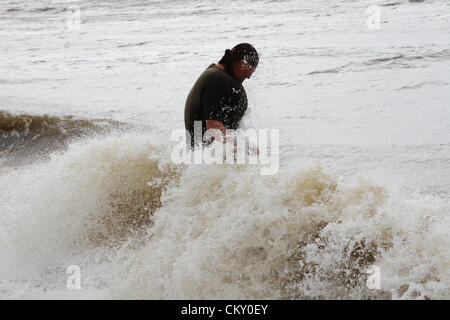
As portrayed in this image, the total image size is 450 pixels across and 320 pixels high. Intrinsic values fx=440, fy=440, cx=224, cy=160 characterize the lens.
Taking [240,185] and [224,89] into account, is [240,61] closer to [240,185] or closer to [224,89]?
[224,89]

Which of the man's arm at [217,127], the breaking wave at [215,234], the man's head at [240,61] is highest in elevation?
the man's head at [240,61]

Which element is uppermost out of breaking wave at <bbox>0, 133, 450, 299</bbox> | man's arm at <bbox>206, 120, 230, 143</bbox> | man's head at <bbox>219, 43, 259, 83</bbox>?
man's head at <bbox>219, 43, 259, 83</bbox>

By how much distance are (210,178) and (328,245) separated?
1.24m

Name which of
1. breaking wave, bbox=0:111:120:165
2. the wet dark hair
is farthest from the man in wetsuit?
breaking wave, bbox=0:111:120:165

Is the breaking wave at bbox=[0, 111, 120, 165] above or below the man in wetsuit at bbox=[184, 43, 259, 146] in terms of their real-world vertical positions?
below

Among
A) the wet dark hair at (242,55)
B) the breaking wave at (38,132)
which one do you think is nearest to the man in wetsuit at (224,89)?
the wet dark hair at (242,55)

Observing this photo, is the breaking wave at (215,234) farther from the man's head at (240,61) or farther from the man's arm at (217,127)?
the man's head at (240,61)

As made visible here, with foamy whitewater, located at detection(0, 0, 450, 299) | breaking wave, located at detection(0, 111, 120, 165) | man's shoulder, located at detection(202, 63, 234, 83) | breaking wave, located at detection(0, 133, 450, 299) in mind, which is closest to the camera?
breaking wave, located at detection(0, 133, 450, 299)

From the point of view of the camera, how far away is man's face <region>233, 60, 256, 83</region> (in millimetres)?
3555

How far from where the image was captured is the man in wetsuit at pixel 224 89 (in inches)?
139

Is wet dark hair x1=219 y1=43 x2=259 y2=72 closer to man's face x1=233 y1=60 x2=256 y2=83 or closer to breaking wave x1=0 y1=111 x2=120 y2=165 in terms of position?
man's face x1=233 y1=60 x2=256 y2=83

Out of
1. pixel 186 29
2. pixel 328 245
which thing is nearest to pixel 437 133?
pixel 328 245
